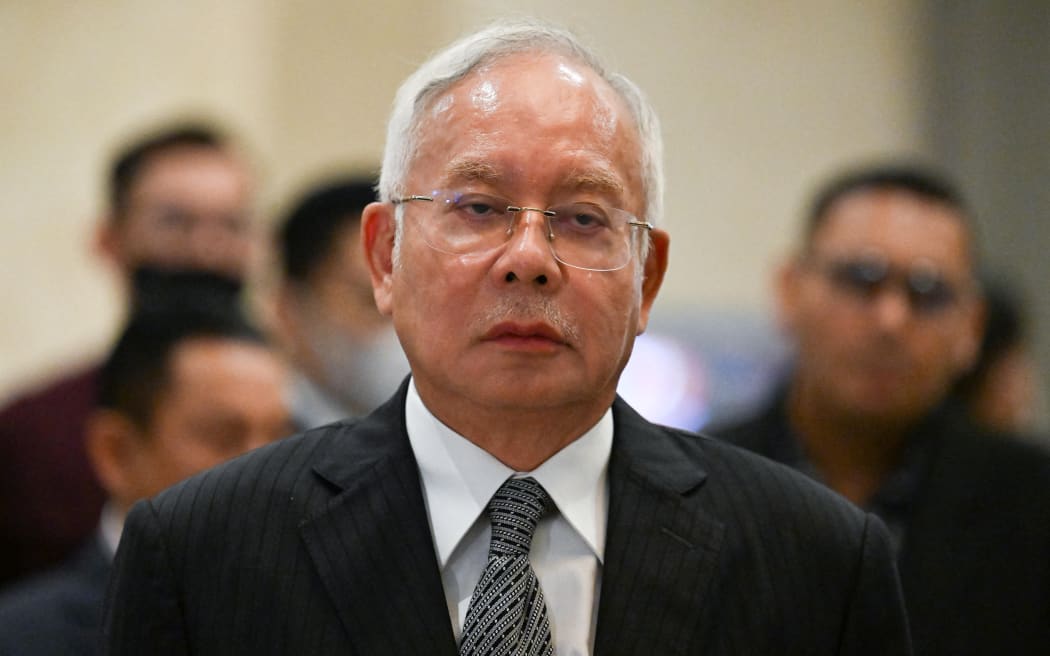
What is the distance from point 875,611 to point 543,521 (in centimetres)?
52

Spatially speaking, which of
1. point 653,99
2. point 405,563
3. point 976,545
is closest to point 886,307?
point 976,545

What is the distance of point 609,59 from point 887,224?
6.39 feet

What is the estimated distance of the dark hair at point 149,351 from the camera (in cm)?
378

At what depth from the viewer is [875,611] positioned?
238cm

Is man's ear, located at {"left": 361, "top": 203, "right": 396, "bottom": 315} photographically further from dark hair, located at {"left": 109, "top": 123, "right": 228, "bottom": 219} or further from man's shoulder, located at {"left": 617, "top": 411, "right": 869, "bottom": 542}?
dark hair, located at {"left": 109, "top": 123, "right": 228, "bottom": 219}

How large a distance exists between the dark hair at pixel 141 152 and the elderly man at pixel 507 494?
9.32 ft

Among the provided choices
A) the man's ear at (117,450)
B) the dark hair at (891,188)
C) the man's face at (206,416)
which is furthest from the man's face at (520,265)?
the dark hair at (891,188)

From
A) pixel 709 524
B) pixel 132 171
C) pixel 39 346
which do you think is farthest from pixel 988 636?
pixel 39 346

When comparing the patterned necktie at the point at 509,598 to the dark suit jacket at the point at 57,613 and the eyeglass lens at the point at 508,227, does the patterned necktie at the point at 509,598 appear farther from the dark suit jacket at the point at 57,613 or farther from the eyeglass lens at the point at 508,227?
the dark suit jacket at the point at 57,613

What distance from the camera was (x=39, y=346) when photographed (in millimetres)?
6199

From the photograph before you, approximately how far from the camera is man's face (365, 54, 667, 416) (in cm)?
227

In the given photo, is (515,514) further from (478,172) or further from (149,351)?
(149,351)

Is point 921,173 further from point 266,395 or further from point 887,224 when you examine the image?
point 266,395

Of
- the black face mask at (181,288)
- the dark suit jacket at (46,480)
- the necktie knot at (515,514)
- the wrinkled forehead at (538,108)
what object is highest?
the wrinkled forehead at (538,108)
